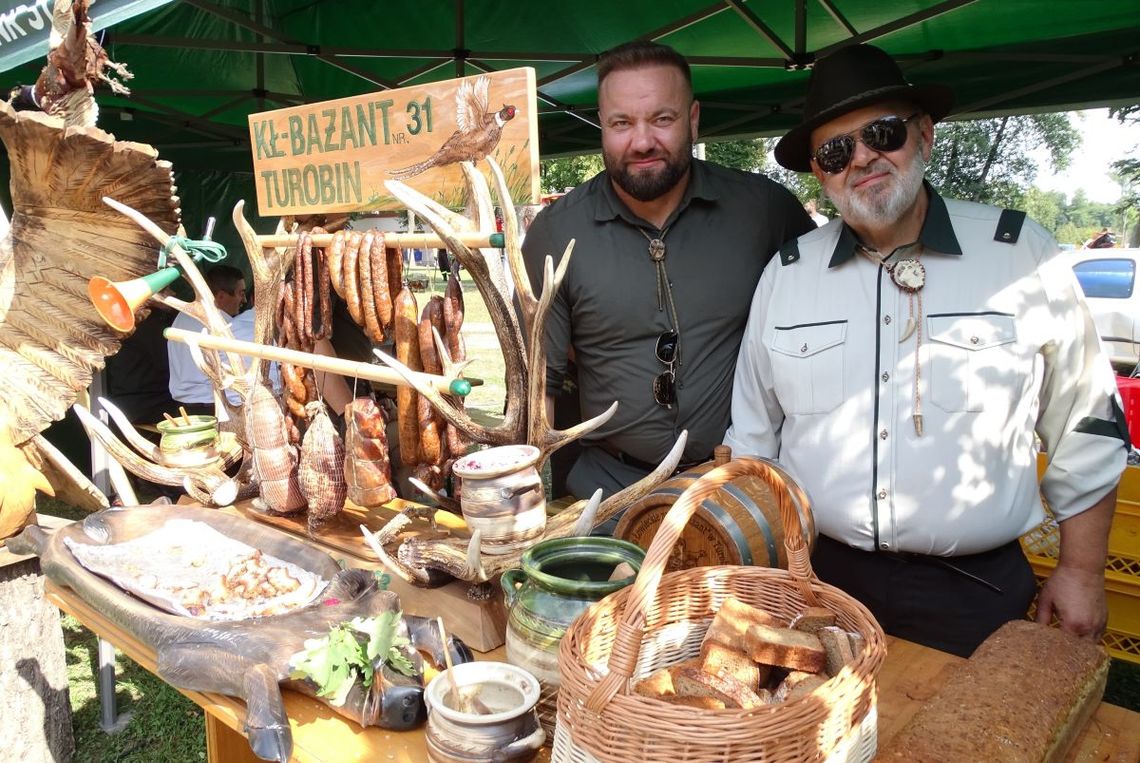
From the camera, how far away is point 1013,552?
2.15 metres

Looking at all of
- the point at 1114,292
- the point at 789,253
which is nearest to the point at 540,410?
the point at 789,253

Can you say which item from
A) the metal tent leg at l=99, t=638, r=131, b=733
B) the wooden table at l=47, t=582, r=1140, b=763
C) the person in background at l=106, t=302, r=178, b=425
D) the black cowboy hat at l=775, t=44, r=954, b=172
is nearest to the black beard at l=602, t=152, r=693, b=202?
the black cowboy hat at l=775, t=44, r=954, b=172

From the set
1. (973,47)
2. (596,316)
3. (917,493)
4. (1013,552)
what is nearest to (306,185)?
(596,316)

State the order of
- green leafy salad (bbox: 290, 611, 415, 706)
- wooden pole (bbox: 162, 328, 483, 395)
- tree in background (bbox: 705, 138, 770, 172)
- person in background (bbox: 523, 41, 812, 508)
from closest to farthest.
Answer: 1. green leafy salad (bbox: 290, 611, 415, 706)
2. wooden pole (bbox: 162, 328, 483, 395)
3. person in background (bbox: 523, 41, 812, 508)
4. tree in background (bbox: 705, 138, 770, 172)

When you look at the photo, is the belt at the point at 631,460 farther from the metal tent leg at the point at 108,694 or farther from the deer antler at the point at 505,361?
the metal tent leg at the point at 108,694

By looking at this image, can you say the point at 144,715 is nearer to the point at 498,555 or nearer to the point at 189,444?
the point at 189,444

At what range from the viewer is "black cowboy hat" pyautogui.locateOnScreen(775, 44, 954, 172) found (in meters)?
2.09

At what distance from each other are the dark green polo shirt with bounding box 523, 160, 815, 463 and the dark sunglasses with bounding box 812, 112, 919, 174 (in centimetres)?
41

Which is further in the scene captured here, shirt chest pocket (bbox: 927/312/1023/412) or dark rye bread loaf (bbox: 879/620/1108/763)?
shirt chest pocket (bbox: 927/312/1023/412)

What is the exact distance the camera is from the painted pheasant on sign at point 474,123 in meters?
2.18

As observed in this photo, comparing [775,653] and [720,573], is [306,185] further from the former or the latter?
[775,653]

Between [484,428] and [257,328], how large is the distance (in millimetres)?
1039

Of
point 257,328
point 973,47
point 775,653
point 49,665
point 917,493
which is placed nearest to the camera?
point 775,653

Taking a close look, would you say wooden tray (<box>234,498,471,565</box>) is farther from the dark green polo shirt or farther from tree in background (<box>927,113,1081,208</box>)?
tree in background (<box>927,113,1081,208</box>)
